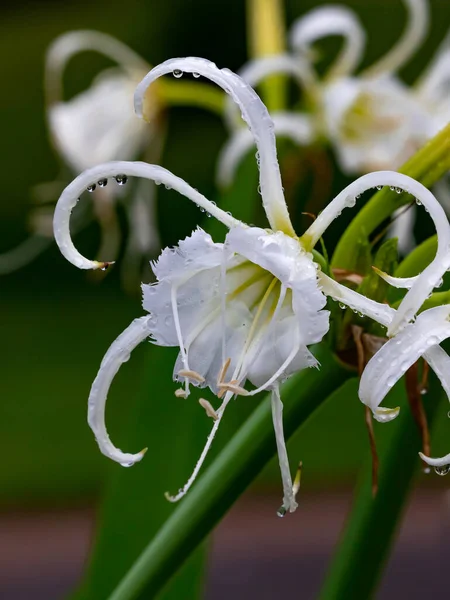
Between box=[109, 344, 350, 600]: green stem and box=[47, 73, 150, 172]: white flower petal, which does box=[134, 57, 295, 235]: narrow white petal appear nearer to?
box=[109, 344, 350, 600]: green stem

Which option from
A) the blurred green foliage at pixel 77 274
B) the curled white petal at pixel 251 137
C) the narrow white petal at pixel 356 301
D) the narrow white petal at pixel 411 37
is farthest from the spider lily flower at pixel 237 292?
the blurred green foliage at pixel 77 274

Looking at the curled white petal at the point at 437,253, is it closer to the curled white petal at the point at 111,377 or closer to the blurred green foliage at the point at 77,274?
the curled white petal at the point at 111,377

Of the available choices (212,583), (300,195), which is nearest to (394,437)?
(300,195)

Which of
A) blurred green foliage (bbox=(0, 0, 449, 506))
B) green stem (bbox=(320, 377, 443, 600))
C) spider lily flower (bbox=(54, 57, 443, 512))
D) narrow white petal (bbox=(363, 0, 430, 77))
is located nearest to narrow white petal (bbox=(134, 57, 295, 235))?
spider lily flower (bbox=(54, 57, 443, 512))

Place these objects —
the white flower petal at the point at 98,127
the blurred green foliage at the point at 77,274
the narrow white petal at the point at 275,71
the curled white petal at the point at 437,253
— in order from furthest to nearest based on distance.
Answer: the blurred green foliage at the point at 77,274 < the white flower petal at the point at 98,127 < the narrow white petal at the point at 275,71 < the curled white petal at the point at 437,253

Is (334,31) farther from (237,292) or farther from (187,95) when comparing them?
(237,292)

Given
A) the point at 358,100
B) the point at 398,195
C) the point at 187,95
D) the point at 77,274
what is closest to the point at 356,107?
the point at 358,100
